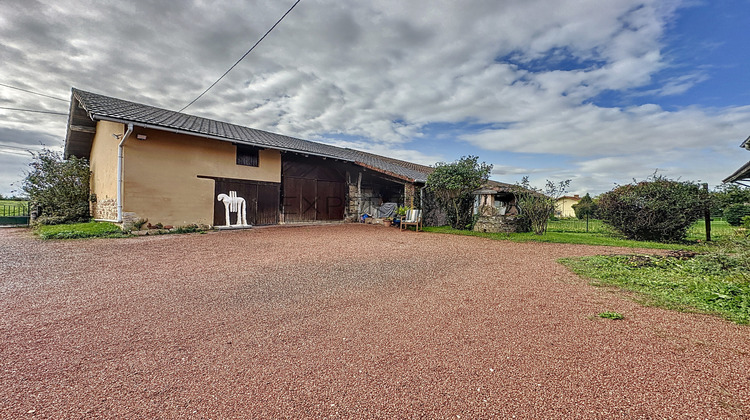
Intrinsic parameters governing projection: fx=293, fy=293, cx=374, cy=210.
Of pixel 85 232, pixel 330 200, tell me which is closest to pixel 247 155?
pixel 330 200

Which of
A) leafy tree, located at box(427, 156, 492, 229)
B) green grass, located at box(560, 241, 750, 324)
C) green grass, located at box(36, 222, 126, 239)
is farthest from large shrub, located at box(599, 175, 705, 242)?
green grass, located at box(36, 222, 126, 239)

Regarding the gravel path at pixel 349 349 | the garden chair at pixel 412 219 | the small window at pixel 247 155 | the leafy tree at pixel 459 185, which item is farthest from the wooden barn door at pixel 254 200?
the leafy tree at pixel 459 185

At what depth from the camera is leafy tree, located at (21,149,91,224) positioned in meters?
10.7

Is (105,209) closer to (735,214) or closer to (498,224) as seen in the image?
(498,224)

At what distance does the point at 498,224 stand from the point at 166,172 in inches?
467

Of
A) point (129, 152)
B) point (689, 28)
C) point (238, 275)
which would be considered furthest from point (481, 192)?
point (129, 152)

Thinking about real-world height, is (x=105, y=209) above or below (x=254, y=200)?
below

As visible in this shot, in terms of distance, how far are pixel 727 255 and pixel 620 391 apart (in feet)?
17.6

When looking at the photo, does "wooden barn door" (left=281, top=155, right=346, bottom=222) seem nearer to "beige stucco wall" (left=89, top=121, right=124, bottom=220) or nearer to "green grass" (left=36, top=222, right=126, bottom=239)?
"beige stucco wall" (left=89, top=121, right=124, bottom=220)

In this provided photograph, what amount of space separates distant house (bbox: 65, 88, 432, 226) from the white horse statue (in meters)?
0.18

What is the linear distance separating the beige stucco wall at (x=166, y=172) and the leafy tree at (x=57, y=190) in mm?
626

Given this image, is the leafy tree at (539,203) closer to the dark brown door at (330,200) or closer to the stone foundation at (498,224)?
the stone foundation at (498,224)

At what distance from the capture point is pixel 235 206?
11266 millimetres

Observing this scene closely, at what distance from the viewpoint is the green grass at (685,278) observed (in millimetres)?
3253
